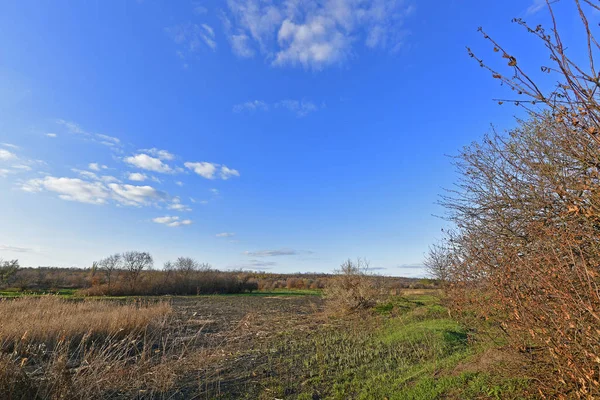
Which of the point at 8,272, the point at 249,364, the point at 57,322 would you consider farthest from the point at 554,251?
the point at 8,272

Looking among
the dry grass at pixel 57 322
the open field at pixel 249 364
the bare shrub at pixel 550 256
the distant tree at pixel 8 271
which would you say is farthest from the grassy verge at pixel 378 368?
the distant tree at pixel 8 271

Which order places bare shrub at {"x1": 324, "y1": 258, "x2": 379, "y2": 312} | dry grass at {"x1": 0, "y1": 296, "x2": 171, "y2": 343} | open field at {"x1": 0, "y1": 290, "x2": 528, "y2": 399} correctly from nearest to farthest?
1. open field at {"x1": 0, "y1": 290, "x2": 528, "y2": 399}
2. dry grass at {"x1": 0, "y1": 296, "x2": 171, "y2": 343}
3. bare shrub at {"x1": 324, "y1": 258, "x2": 379, "y2": 312}

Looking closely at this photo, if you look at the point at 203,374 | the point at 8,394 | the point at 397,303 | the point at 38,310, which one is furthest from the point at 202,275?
the point at 8,394

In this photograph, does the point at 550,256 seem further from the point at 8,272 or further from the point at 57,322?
the point at 8,272

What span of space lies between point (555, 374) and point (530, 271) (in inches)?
53.7

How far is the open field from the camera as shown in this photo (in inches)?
214

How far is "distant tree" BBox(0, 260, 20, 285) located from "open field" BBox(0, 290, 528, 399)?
34.9 m

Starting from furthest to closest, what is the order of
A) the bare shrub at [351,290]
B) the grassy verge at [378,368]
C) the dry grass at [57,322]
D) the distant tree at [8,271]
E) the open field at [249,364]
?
the distant tree at [8,271] → the bare shrub at [351,290] → the dry grass at [57,322] → the grassy verge at [378,368] → the open field at [249,364]

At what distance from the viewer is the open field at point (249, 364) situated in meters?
5.44

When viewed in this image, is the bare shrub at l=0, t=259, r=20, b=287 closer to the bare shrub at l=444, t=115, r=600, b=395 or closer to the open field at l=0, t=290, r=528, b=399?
the open field at l=0, t=290, r=528, b=399

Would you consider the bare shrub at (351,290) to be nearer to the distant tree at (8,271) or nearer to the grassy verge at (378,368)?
the grassy verge at (378,368)

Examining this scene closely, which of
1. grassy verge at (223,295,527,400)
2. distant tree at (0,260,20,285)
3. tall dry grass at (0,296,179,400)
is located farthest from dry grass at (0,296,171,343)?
distant tree at (0,260,20,285)

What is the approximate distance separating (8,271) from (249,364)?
46223 mm

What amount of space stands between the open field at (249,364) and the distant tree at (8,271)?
34.9 meters
